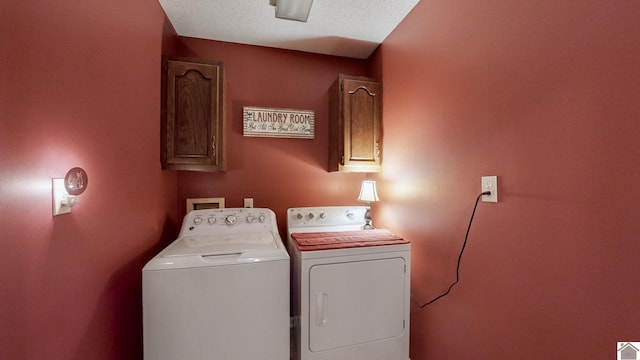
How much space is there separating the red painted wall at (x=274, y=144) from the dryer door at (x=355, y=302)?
87 centimetres

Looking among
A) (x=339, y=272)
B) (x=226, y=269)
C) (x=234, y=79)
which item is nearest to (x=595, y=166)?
(x=339, y=272)

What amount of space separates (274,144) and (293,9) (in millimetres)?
1037

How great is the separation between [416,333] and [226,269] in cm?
136

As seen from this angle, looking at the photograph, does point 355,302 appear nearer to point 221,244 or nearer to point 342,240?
point 342,240

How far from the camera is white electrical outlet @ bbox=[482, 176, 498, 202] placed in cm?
105

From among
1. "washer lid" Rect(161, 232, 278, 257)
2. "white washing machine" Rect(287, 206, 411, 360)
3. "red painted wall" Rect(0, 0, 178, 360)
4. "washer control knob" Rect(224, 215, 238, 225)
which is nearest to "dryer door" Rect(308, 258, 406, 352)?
"white washing machine" Rect(287, 206, 411, 360)

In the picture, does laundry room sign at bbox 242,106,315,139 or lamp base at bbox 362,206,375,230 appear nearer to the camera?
lamp base at bbox 362,206,375,230

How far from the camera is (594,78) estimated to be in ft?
2.42

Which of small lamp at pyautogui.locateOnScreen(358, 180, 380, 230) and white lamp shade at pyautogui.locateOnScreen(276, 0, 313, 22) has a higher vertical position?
white lamp shade at pyautogui.locateOnScreen(276, 0, 313, 22)

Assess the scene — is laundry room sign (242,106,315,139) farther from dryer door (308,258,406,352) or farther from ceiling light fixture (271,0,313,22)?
dryer door (308,258,406,352)

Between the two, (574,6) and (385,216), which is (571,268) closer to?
(574,6)

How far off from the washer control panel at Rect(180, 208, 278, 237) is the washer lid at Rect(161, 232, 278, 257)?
2.9 inches

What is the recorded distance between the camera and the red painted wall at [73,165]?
2.11ft

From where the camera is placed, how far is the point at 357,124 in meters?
1.97
